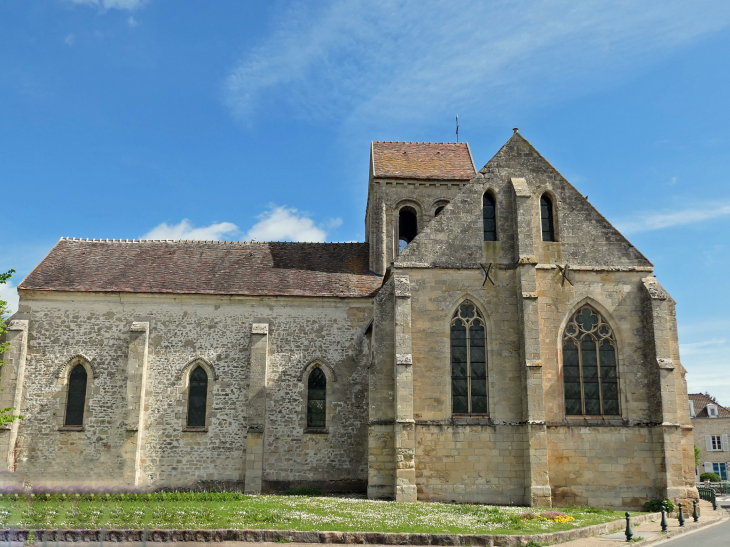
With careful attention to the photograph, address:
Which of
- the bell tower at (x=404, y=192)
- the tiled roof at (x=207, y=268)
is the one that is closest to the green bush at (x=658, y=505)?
the tiled roof at (x=207, y=268)

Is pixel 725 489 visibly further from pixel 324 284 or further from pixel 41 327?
pixel 41 327

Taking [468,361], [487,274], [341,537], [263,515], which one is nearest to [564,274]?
[487,274]

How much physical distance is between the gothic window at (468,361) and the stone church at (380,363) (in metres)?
0.05

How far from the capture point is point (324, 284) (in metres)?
25.1

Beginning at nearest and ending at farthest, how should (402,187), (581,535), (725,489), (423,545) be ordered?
(423,545) < (581,535) < (402,187) < (725,489)

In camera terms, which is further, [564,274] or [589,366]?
[564,274]

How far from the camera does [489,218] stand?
2162 cm

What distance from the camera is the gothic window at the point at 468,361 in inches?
781

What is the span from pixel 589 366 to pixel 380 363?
22.4 feet

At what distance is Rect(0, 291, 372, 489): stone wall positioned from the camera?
74.1ft

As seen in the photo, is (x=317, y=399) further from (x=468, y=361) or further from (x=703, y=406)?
(x=703, y=406)

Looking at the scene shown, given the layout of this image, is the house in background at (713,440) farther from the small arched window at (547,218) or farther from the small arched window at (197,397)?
the small arched window at (197,397)

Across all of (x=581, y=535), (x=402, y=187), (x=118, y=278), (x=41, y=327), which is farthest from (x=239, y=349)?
(x=581, y=535)

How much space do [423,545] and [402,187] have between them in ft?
60.1
